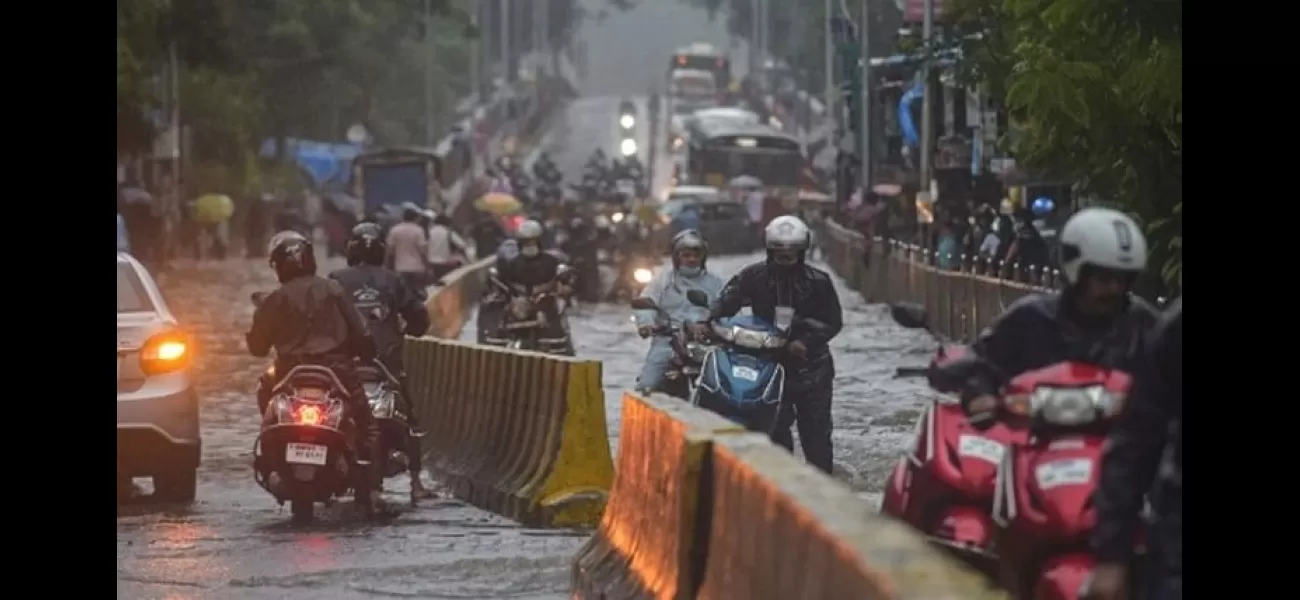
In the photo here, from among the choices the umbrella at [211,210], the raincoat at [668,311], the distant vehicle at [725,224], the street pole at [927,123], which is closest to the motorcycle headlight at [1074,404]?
the raincoat at [668,311]

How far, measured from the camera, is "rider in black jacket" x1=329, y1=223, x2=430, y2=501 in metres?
15.0

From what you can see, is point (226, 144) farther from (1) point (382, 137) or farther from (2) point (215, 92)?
(1) point (382, 137)

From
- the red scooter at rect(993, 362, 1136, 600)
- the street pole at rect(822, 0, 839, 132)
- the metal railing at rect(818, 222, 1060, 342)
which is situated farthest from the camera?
the street pole at rect(822, 0, 839, 132)

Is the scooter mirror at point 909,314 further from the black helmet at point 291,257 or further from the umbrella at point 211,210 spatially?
the umbrella at point 211,210

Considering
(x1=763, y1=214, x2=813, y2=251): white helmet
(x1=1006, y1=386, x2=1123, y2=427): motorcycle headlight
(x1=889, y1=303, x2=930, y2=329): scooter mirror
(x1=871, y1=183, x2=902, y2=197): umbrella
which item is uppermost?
(x1=871, y1=183, x2=902, y2=197): umbrella

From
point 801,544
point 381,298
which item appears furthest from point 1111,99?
point 801,544

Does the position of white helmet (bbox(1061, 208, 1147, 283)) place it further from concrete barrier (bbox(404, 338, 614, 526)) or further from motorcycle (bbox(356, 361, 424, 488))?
motorcycle (bbox(356, 361, 424, 488))

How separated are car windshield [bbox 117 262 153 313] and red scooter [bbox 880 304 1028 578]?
757 centimetres

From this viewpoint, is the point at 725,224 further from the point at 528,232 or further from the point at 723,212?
the point at 528,232

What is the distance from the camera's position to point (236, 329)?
34531 mm

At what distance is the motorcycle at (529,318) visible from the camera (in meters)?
21.9

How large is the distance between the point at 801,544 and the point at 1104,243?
1.27 metres

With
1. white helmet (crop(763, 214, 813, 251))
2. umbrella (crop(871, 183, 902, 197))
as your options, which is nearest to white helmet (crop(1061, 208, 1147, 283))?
white helmet (crop(763, 214, 813, 251))
